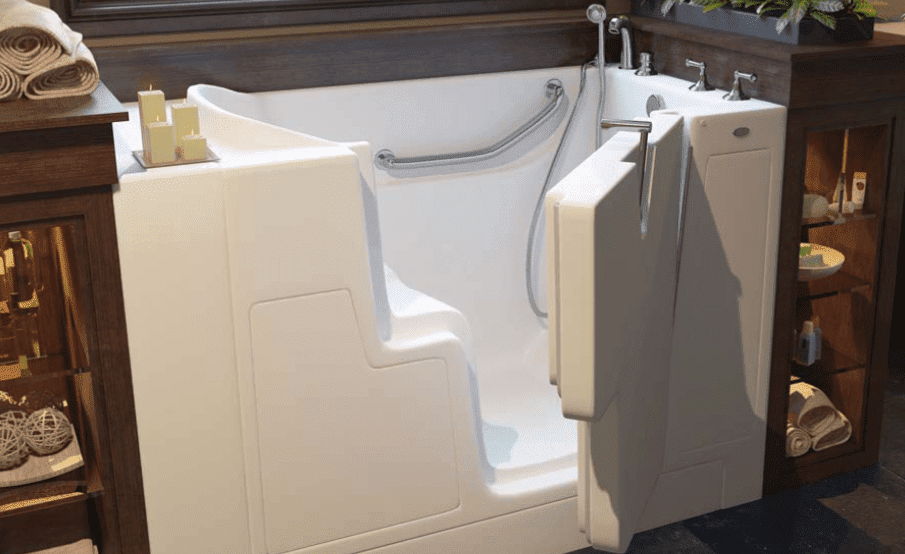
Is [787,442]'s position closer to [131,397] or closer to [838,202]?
[838,202]

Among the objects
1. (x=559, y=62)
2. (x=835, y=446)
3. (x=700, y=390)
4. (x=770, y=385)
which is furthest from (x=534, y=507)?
(x=559, y=62)

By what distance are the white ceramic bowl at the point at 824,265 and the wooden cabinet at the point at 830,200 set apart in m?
0.02

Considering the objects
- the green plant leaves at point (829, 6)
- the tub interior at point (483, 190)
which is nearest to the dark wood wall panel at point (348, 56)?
the tub interior at point (483, 190)

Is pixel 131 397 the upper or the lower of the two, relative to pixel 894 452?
upper

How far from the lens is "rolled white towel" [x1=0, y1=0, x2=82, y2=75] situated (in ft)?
5.51

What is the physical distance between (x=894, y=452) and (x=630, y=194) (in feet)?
4.44

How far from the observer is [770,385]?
229 centimetres

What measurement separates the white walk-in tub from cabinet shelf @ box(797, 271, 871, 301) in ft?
0.51

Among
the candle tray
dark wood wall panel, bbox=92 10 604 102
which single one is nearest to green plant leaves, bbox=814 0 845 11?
dark wood wall panel, bbox=92 10 604 102

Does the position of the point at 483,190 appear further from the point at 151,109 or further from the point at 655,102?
the point at 151,109

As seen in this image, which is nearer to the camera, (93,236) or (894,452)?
(93,236)

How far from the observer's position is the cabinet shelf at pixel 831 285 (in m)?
2.33

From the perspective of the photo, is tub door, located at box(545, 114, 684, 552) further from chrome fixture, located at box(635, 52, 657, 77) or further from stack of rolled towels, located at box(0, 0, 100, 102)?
stack of rolled towels, located at box(0, 0, 100, 102)

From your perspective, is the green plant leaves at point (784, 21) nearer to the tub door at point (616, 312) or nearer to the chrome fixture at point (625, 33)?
the tub door at point (616, 312)
